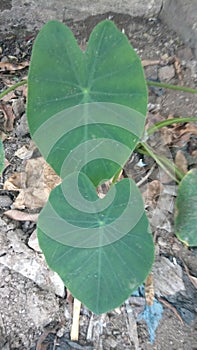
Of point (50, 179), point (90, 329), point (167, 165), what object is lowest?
point (90, 329)

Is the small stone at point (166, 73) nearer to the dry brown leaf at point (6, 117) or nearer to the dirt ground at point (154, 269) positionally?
the dirt ground at point (154, 269)

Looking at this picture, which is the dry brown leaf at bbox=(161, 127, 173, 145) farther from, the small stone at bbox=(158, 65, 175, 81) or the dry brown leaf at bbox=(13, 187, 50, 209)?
the dry brown leaf at bbox=(13, 187, 50, 209)

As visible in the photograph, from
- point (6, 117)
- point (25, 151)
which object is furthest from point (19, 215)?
point (6, 117)

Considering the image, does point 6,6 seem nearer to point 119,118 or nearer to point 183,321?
point 119,118

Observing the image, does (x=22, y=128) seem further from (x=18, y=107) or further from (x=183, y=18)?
(x=183, y=18)

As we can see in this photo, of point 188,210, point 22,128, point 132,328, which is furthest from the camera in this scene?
point 22,128

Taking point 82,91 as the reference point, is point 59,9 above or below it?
below

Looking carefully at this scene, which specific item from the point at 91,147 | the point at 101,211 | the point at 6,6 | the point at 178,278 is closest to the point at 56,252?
the point at 101,211

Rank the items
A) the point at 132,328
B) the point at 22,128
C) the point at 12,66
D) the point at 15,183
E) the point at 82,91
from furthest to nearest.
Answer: the point at 12,66
the point at 22,128
the point at 15,183
the point at 132,328
the point at 82,91
